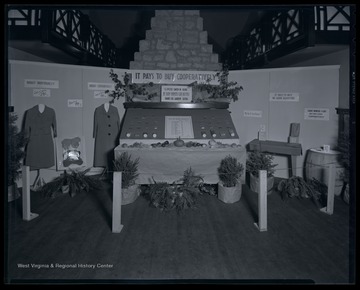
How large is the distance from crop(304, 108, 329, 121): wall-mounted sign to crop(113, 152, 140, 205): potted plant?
3.80 m

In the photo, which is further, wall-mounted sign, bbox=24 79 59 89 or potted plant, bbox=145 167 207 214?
wall-mounted sign, bbox=24 79 59 89

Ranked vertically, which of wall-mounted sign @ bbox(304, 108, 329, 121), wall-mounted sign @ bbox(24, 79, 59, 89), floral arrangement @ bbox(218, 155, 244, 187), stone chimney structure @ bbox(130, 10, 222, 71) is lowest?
floral arrangement @ bbox(218, 155, 244, 187)

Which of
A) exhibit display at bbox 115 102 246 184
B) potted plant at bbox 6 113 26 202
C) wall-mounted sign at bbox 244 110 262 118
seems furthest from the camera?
wall-mounted sign at bbox 244 110 262 118

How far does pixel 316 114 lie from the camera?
17.2 feet

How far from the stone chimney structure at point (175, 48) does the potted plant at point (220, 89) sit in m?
0.38

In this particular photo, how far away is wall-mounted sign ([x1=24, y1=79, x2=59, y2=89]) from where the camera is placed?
485 centimetres

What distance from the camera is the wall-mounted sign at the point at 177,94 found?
5.40 metres

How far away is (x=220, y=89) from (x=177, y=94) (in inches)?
38.0

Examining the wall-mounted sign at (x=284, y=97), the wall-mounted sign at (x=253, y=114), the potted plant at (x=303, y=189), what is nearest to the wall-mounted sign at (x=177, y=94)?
the wall-mounted sign at (x=253, y=114)

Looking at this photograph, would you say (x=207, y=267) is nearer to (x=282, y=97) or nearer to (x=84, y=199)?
(x=84, y=199)

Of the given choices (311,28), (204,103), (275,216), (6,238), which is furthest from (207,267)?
(311,28)

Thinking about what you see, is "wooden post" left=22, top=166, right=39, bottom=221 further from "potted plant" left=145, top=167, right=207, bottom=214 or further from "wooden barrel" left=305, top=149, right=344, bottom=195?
"wooden barrel" left=305, top=149, right=344, bottom=195

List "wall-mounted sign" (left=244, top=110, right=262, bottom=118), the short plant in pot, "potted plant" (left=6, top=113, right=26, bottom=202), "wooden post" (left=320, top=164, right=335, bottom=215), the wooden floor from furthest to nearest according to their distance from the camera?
A: "wall-mounted sign" (left=244, top=110, right=262, bottom=118), the short plant in pot, "potted plant" (left=6, top=113, right=26, bottom=202), "wooden post" (left=320, top=164, right=335, bottom=215), the wooden floor

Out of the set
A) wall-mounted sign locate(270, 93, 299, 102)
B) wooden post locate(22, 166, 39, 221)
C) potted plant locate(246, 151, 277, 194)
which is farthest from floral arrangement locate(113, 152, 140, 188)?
wall-mounted sign locate(270, 93, 299, 102)
